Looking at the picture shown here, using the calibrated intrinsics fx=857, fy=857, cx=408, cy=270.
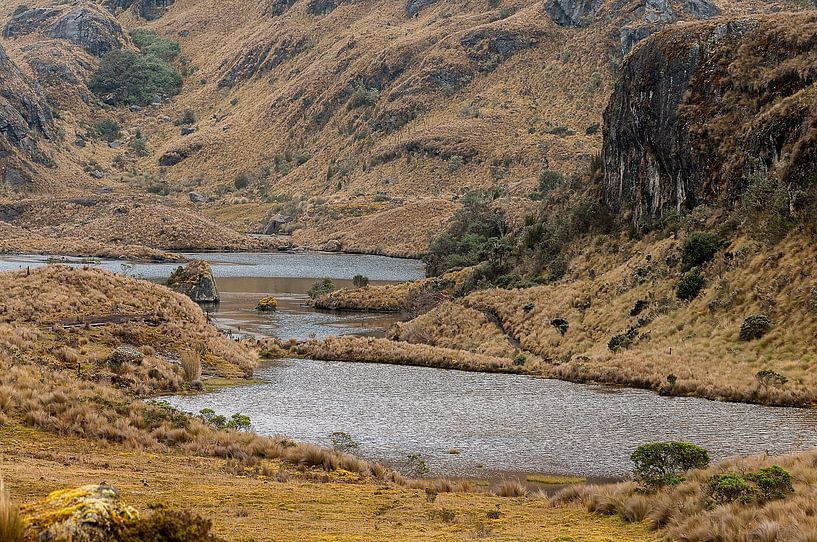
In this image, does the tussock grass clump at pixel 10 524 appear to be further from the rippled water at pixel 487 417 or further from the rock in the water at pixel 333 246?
the rock in the water at pixel 333 246

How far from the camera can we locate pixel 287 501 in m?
17.9

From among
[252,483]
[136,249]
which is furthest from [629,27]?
[252,483]

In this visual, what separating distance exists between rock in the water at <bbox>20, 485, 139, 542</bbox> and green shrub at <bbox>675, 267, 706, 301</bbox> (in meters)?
42.7

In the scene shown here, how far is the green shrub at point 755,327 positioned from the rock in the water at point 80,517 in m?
37.3

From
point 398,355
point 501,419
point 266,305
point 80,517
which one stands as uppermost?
point 266,305

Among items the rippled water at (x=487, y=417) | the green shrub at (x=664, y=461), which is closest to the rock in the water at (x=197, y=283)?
the rippled water at (x=487, y=417)

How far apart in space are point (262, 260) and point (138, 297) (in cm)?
10130

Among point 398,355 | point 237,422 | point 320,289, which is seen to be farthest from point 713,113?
point 320,289

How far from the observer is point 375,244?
554ft

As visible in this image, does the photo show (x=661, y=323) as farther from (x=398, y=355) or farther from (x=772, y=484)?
(x=772, y=484)

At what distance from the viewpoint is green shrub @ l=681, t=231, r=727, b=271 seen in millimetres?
49781

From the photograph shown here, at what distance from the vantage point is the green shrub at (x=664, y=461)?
1978cm

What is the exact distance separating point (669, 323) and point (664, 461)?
27.8 metres

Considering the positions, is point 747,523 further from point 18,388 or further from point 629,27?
point 629,27
